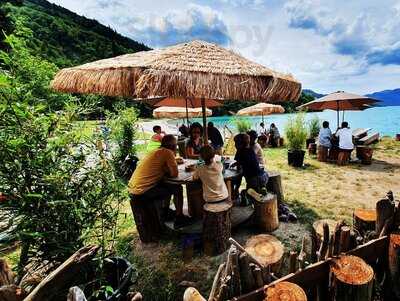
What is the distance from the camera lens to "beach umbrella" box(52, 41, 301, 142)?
2760 mm

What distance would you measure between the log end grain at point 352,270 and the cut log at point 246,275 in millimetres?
785

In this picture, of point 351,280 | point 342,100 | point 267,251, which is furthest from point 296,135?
point 351,280

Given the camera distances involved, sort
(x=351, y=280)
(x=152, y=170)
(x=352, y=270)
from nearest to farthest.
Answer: (x=351, y=280) < (x=352, y=270) < (x=152, y=170)

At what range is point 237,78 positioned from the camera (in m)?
3.06

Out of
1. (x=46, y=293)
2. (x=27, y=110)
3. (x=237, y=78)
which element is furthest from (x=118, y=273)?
(x=237, y=78)

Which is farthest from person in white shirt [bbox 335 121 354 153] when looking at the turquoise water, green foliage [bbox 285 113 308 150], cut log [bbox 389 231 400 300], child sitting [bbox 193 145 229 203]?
cut log [bbox 389 231 400 300]

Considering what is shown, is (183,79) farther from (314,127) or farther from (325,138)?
(314,127)

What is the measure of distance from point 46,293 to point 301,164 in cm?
911

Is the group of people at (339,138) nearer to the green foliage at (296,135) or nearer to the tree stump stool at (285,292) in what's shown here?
the green foliage at (296,135)

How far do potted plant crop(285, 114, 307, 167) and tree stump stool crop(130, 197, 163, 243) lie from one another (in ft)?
21.4

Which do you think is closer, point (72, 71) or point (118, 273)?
point (118, 273)

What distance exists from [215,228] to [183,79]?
223cm

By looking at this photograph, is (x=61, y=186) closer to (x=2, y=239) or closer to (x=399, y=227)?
(x=2, y=239)

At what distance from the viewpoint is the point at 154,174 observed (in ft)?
14.2
